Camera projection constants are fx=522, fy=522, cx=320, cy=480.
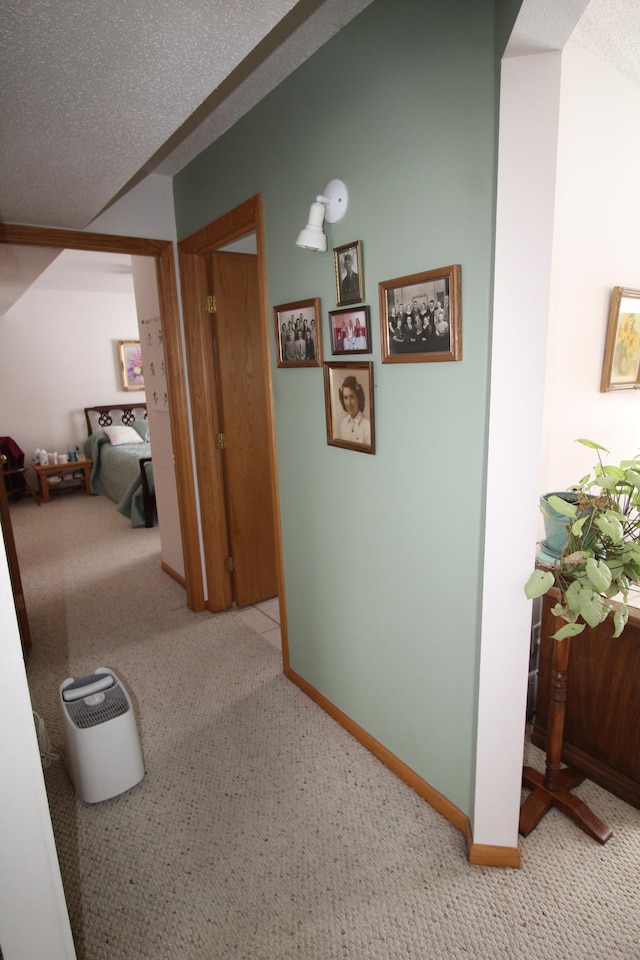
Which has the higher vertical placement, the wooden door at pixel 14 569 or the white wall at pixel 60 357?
the white wall at pixel 60 357

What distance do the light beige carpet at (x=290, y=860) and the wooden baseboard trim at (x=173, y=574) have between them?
116 centimetres

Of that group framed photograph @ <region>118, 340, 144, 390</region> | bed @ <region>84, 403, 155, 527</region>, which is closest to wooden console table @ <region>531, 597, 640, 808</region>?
bed @ <region>84, 403, 155, 527</region>

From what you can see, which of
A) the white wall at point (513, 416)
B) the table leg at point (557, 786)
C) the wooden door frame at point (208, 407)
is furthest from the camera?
the wooden door frame at point (208, 407)

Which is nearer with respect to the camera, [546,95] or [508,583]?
[546,95]

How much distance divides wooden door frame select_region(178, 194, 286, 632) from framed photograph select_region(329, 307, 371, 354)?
55 cm

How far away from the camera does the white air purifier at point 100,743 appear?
5.96 feet

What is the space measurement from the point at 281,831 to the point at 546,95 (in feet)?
7.26

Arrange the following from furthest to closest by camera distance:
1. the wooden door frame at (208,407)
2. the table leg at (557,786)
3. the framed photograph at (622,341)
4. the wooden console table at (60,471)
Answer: the wooden console table at (60,471), the wooden door frame at (208,407), the framed photograph at (622,341), the table leg at (557,786)

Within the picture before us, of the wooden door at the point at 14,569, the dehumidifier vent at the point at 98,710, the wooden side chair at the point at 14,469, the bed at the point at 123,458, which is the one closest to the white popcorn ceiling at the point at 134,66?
the wooden door at the point at 14,569

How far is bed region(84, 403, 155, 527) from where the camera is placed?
5070mm

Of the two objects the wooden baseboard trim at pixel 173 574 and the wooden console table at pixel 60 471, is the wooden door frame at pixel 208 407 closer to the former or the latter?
the wooden baseboard trim at pixel 173 574

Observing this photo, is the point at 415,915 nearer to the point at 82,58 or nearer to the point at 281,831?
the point at 281,831

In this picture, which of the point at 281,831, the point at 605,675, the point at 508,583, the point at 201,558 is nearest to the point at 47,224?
the point at 201,558

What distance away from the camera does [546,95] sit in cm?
117
